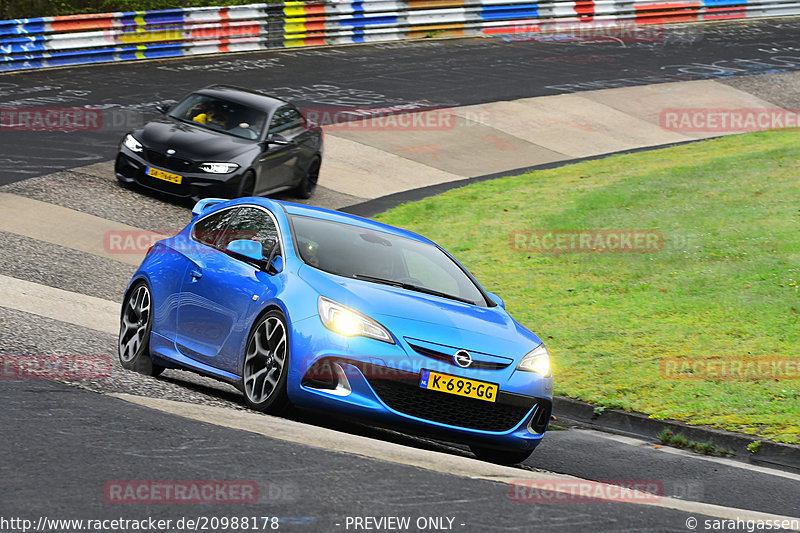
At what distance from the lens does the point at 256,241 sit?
8188 mm

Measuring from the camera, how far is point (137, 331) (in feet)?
30.4

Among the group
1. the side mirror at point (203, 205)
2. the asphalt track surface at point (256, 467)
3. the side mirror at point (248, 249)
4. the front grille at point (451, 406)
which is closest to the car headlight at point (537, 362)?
the front grille at point (451, 406)

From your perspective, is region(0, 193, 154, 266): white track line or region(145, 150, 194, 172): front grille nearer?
region(0, 193, 154, 266): white track line

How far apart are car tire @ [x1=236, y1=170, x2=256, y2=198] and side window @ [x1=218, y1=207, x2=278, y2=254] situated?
8.08 metres

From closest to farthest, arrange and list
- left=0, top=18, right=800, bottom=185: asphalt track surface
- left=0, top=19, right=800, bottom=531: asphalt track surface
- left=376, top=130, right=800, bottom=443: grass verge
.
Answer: left=0, top=19, right=800, bottom=531: asphalt track surface, left=376, top=130, right=800, bottom=443: grass verge, left=0, top=18, right=800, bottom=185: asphalt track surface

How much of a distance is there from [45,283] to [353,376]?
6602 mm

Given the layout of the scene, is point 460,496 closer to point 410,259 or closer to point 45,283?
point 410,259

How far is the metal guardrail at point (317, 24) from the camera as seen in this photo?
86.2 ft

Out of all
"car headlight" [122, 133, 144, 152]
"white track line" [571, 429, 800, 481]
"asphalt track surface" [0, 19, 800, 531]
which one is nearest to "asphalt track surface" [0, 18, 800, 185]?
"car headlight" [122, 133, 144, 152]

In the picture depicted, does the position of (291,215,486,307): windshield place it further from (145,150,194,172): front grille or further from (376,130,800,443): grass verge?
(145,150,194,172): front grille

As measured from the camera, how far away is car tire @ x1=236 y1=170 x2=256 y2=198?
17.1 m

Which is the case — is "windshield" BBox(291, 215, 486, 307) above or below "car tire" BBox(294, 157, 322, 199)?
above

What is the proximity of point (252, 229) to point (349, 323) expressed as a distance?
5.86 feet

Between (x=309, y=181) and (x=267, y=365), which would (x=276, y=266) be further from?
(x=309, y=181)
